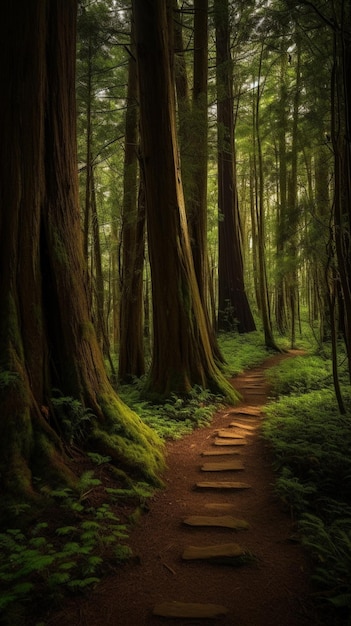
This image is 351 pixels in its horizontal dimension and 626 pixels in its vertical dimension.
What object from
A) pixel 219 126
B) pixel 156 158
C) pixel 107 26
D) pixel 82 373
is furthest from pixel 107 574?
pixel 107 26

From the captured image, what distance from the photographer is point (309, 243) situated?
10391 millimetres

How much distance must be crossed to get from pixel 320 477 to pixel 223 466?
3.93 feet

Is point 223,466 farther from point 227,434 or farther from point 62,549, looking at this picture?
point 62,549

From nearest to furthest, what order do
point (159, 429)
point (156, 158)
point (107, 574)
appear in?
1. point (107, 574)
2. point (159, 429)
3. point (156, 158)

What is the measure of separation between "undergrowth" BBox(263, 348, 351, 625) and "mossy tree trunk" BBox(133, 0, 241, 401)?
1.74m

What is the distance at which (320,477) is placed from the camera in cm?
388

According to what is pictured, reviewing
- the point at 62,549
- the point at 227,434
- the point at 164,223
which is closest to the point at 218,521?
the point at 62,549

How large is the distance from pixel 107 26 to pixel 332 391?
9.53 meters

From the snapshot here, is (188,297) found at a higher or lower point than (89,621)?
higher

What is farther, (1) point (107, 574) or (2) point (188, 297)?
(2) point (188, 297)

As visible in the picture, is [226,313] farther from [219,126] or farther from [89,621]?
[89,621]

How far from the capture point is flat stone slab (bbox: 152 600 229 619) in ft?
7.41

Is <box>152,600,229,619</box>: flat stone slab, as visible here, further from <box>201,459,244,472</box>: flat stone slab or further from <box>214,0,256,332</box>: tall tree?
<box>214,0,256,332</box>: tall tree

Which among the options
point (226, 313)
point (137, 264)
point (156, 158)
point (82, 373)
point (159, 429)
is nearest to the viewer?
point (82, 373)
